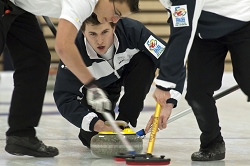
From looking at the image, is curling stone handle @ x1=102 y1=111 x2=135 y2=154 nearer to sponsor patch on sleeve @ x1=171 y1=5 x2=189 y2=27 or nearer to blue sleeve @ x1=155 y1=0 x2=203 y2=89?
blue sleeve @ x1=155 y1=0 x2=203 y2=89

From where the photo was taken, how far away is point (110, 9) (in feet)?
7.43

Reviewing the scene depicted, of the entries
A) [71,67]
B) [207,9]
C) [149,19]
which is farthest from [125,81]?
[149,19]

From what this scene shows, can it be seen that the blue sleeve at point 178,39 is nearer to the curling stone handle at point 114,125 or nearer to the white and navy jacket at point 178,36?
the white and navy jacket at point 178,36

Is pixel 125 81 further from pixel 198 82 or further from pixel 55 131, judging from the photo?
pixel 55 131

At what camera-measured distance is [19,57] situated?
277cm

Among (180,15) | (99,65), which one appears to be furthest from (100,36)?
(180,15)

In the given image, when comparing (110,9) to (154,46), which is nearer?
(110,9)

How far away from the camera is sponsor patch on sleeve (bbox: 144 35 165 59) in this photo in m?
2.97

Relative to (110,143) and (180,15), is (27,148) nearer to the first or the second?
(110,143)

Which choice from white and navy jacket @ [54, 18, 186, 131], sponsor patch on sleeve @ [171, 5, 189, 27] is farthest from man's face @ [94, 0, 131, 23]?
white and navy jacket @ [54, 18, 186, 131]

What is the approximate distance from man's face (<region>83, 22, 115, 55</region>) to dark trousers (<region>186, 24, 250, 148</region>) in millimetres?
435

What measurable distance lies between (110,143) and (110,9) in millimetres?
680

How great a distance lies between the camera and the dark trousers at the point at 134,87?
304 centimetres

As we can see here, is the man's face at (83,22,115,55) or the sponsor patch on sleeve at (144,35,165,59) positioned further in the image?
the sponsor patch on sleeve at (144,35,165,59)
